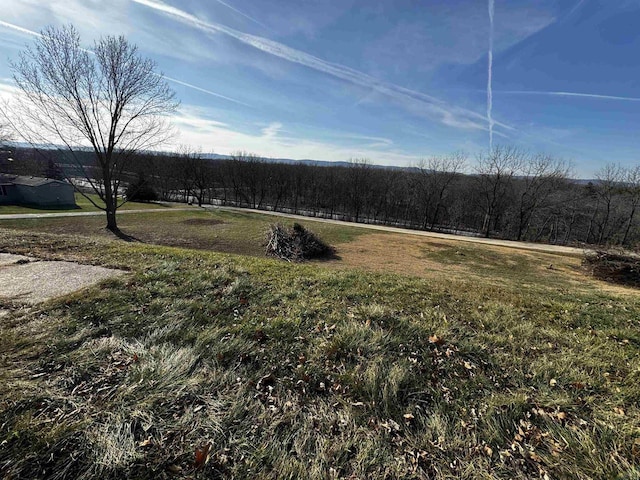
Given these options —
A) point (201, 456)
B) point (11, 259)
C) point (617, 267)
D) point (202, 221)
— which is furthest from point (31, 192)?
point (617, 267)

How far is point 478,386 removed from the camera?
2.45 meters

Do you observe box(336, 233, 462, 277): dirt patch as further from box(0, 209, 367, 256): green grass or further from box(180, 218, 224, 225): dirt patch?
box(180, 218, 224, 225): dirt patch

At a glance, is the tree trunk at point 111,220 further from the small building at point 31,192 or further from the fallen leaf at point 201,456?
the small building at point 31,192

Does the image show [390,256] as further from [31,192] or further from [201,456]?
[31,192]

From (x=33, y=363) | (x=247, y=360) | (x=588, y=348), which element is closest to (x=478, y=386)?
(x=588, y=348)

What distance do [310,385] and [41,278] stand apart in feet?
15.3

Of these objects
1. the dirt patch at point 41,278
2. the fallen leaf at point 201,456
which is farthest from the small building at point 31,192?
the fallen leaf at point 201,456

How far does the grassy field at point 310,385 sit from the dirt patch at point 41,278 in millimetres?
520

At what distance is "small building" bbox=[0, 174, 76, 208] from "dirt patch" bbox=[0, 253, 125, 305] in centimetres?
3395

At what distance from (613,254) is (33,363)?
1850 centimetres

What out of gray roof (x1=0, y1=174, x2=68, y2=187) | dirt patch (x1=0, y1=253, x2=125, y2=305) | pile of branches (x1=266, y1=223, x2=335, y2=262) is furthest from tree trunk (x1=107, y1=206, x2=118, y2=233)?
gray roof (x1=0, y1=174, x2=68, y2=187)

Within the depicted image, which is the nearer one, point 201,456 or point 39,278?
point 201,456

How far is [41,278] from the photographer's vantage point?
421 cm

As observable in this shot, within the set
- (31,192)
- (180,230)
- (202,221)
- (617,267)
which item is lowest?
(180,230)
